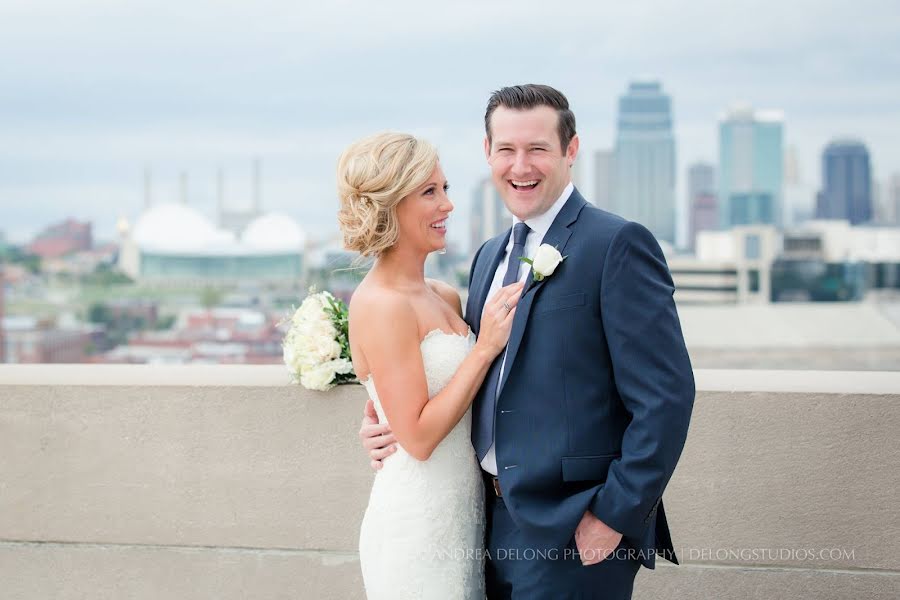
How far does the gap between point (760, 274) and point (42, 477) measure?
87.9 meters

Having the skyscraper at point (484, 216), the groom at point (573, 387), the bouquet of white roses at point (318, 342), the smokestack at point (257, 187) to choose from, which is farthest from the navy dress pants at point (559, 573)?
the smokestack at point (257, 187)

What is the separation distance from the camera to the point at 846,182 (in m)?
114

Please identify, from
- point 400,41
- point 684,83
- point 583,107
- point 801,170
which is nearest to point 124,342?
point 400,41

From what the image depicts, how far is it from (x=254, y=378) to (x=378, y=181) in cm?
120

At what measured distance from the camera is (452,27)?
120 meters

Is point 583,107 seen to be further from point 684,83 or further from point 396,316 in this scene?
point 396,316

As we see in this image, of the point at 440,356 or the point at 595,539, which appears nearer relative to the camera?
the point at 595,539

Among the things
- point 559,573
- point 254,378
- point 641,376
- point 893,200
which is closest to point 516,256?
point 641,376

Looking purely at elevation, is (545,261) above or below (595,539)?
above

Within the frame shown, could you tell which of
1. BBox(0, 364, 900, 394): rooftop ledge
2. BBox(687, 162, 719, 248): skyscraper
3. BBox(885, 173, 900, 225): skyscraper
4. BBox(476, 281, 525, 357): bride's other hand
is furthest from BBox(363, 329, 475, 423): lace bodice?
BBox(885, 173, 900, 225): skyscraper

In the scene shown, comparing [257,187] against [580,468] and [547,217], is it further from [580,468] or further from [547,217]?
[580,468]

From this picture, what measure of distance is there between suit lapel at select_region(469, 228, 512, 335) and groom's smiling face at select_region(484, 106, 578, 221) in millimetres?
190

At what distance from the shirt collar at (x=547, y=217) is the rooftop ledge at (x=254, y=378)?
96 centimetres

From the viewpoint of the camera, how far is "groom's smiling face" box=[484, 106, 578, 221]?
6.40 feet
